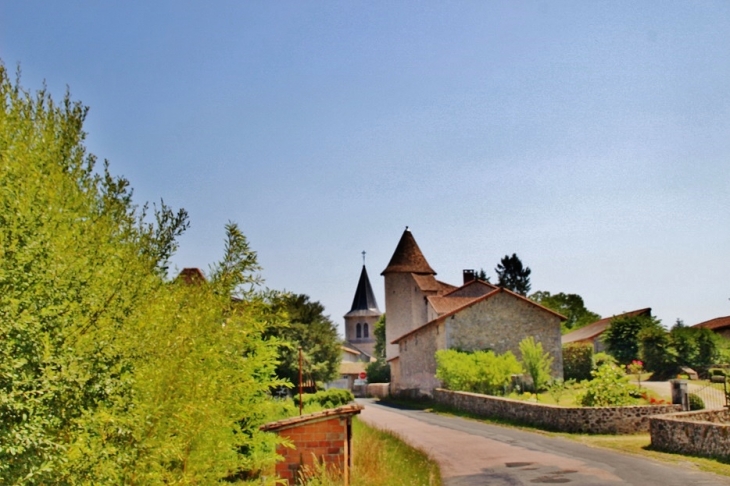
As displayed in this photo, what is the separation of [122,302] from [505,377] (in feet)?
106

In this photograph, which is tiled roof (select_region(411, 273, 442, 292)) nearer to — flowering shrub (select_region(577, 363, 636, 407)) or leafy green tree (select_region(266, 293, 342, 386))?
leafy green tree (select_region(266, 293, 342, 386))

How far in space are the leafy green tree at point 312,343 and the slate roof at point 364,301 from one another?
72.3 meters

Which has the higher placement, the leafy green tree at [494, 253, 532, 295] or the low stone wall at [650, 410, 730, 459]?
the leafy green tree at [494, 253, 532, 295]

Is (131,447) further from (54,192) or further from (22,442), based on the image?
(54,192)

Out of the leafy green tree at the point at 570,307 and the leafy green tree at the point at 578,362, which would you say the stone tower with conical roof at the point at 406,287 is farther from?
the leafy green tree at the point at 570,307

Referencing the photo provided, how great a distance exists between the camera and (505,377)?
119 ft

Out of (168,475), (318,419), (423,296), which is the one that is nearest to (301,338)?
(423,296)

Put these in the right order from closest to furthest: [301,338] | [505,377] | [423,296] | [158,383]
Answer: [158,383], [505,377], [301,338], [423,296]

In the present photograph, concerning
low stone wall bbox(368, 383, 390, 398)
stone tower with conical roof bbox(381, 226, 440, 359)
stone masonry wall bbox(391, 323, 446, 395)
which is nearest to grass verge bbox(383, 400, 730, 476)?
stone masonry wall bbox(391, 323, 446, 395)

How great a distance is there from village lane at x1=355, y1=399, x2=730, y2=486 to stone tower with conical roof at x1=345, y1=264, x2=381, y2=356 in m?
91.9

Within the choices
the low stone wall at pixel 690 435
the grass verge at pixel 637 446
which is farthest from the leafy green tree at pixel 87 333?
the low stone wall at pixel 690 435

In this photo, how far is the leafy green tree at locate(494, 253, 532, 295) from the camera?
100000 mm

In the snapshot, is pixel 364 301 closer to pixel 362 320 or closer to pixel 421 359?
pixel 362 320

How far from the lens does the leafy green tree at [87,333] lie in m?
4.83
